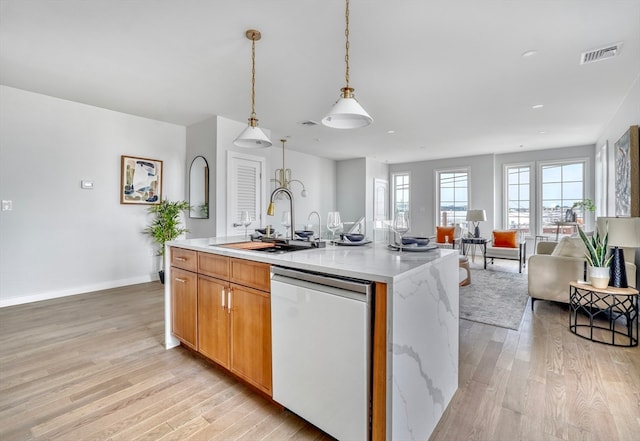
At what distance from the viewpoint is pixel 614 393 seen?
1.90 m

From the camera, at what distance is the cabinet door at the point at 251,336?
1.71 m

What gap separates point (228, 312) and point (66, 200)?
3.51 metres

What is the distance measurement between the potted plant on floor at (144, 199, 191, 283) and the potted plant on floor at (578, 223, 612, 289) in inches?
193

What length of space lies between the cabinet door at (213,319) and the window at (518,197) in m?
7.41

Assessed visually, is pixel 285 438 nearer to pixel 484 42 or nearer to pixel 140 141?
pixel 484 42

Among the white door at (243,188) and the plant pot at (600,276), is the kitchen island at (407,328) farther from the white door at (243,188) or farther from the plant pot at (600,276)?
the white door at (243,188)

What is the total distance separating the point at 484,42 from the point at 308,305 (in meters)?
2.63

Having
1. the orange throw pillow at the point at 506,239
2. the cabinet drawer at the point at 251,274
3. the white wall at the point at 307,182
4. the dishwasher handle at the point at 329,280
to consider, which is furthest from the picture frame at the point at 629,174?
the white wall at the point at 307,182

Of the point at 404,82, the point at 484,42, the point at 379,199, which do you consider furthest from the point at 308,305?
the point at 379,199

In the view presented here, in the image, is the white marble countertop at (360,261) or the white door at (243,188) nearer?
the white marble countertop at (360,261)

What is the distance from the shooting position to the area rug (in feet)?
10.7

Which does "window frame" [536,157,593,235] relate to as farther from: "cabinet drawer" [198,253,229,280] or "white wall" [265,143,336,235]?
"cabinet drawer" [198,253,229,280]

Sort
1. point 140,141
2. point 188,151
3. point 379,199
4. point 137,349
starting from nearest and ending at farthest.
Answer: point 137,349, point 140,141, point 188,151, point 379,199

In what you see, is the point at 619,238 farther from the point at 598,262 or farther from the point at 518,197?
the point at 518,197
